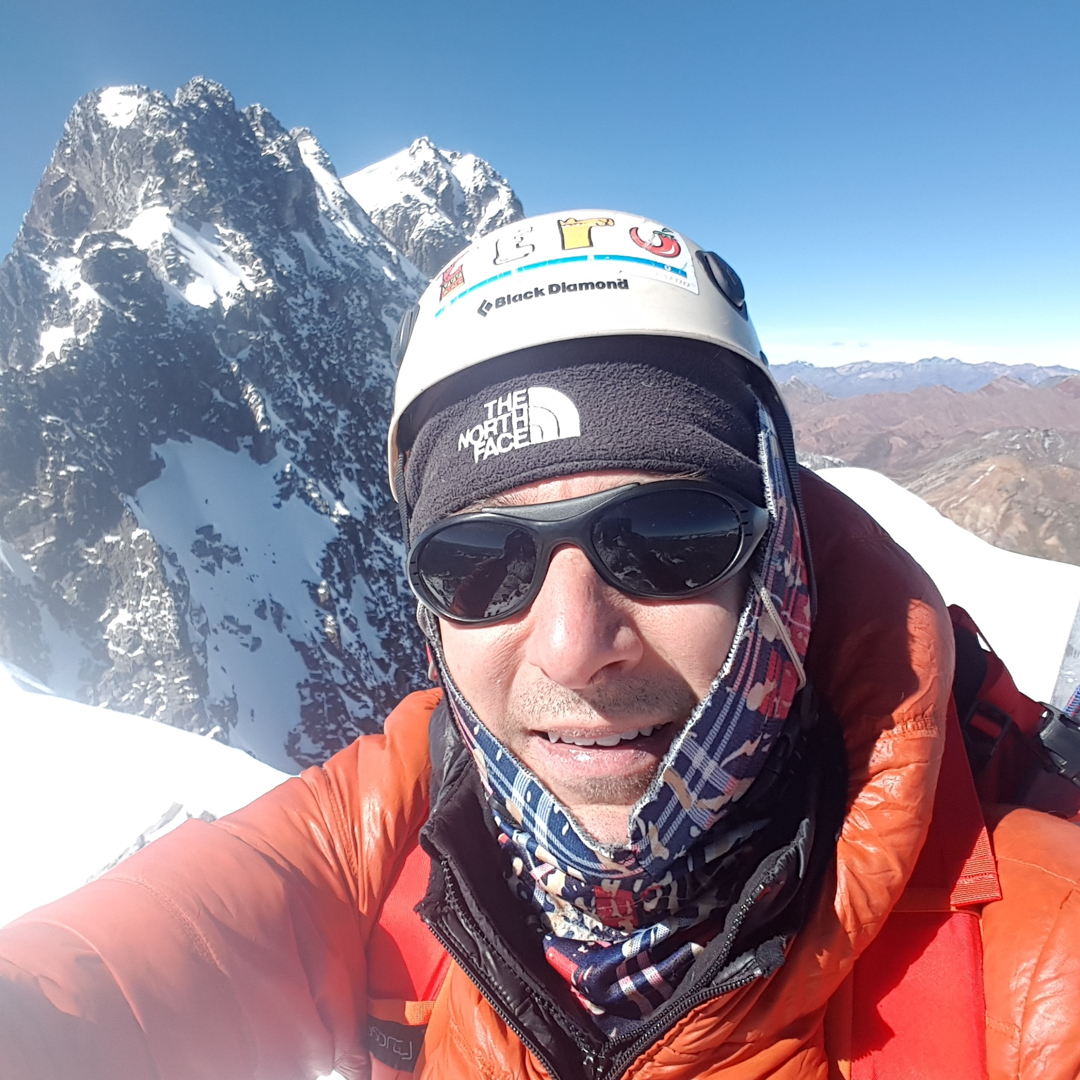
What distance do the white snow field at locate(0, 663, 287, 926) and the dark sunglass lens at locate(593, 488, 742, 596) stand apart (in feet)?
17.8

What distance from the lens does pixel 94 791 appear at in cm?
672

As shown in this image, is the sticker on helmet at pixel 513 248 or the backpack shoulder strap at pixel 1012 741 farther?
the backpack shoulder strap at pixel 1012 741

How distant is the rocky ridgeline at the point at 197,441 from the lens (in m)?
51.5

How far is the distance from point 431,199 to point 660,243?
476 ft

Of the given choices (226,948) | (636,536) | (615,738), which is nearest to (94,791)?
(226,948)

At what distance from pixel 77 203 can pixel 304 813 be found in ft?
322

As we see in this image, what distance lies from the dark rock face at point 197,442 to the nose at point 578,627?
52.7 m

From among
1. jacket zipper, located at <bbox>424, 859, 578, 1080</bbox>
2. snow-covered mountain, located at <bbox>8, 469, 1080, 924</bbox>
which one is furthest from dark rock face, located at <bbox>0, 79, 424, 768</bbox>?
jacket zipper, located at <bbox>424, 859, 578, 1080</bbox>

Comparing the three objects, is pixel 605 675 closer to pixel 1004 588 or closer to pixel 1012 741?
pixel 1012 741

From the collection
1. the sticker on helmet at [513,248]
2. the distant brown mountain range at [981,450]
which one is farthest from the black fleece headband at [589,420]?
the distant brown mountain range at [981,450]

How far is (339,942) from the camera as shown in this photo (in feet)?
6.36

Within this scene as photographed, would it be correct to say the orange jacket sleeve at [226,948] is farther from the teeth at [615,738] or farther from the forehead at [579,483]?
the forehead at [579,483]

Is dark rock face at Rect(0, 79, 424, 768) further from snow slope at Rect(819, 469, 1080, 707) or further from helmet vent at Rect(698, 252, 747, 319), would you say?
helmet vent at Rect(698, 252, 747, 319)

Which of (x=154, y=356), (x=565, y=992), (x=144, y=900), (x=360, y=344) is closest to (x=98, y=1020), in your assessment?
(x=144, y=900)
